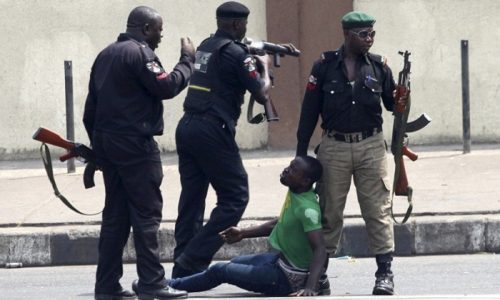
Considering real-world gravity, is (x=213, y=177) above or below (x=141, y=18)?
below

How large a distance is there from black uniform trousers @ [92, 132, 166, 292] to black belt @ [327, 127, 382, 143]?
1056 millimetres

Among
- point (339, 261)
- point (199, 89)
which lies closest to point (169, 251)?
point (339, 261)

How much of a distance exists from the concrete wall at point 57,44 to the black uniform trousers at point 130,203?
5.90 meters

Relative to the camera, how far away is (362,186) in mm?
7582

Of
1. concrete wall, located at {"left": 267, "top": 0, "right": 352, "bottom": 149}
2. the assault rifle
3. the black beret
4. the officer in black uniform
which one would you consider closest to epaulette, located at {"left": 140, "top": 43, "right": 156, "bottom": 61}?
the assault rifle

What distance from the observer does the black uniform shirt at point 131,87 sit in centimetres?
712

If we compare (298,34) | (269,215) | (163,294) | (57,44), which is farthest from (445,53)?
(163,294)


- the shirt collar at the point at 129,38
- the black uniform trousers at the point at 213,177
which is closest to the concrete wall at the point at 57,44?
the black uniform trousers at the point at 213,177

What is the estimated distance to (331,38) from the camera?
1310cm

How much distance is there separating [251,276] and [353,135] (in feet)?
3.29

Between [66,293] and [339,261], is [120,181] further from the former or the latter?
[339,261]

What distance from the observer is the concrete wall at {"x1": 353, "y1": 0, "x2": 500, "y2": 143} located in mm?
13125

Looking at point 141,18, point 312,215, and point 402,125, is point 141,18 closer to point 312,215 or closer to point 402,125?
point 312,215

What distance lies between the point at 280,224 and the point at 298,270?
0.30 m
